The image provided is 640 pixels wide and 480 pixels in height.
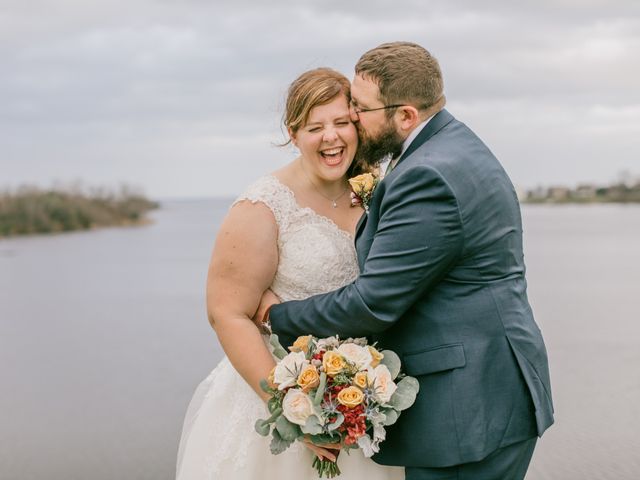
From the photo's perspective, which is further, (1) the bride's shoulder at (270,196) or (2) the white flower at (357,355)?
(1) the bride's shoulder at (270,196)

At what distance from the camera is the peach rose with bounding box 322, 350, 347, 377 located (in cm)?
278

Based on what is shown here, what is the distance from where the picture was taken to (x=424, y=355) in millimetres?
2865

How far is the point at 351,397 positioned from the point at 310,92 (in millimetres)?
1287

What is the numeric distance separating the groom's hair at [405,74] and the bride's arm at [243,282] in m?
0.74

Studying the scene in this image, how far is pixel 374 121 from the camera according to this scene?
3102mm

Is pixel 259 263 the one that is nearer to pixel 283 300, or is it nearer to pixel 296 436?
pixel 283 300

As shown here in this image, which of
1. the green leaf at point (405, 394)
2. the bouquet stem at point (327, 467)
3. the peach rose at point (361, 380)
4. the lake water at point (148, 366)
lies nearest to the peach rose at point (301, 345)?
the peach rose at point (361, 380)

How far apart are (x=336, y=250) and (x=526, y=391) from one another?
1.00 meters

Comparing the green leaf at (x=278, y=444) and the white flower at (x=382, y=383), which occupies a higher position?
the white flower at (x=382, y=383)

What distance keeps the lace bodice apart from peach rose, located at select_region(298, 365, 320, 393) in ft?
2.13

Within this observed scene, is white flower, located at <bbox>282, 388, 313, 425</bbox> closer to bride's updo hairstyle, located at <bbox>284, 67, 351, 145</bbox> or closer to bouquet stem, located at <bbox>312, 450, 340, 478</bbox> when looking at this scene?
bouquet stem, located at <bbox>312, 450, 340, 478</bbox>

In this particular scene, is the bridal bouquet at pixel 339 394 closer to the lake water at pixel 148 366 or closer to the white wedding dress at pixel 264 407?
the white wedding dress at pixel 264 407

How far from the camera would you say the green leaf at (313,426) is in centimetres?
277

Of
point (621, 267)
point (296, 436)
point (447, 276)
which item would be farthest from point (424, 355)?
point (621, 267)
